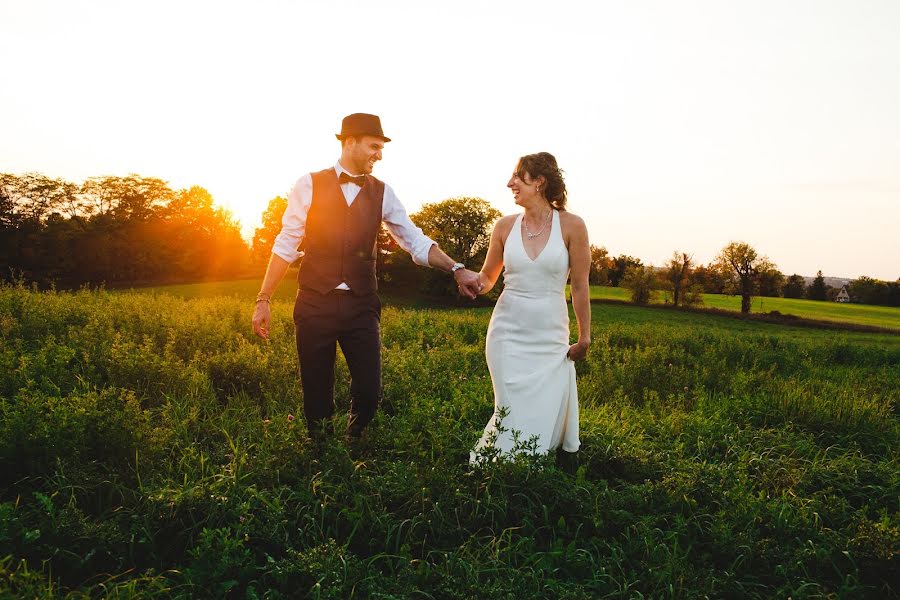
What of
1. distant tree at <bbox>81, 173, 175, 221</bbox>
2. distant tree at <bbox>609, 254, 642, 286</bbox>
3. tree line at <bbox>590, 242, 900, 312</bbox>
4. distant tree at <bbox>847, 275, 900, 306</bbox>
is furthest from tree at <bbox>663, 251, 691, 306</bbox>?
distant tree at <bbox>81, 173, 175, 221</bbox>

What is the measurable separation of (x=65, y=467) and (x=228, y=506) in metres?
1.30

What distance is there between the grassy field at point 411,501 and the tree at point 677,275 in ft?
176

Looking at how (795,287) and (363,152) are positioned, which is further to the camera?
(795,287)

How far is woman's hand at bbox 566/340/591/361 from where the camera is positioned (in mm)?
4672

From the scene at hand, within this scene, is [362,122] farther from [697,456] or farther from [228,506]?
[697,456]

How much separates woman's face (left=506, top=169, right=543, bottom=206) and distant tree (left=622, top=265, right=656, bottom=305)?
5416 cm

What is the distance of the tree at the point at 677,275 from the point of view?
56438 mm

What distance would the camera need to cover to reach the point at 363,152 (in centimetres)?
423

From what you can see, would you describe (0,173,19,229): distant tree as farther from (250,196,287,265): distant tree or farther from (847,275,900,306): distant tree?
(847,275,900,306): distant tree

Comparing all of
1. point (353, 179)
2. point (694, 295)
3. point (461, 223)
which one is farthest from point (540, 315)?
point (694, 295)

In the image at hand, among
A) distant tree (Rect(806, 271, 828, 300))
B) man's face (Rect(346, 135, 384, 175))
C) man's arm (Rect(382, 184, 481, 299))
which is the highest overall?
distant tree (Rect(806, 271, 828, 300))

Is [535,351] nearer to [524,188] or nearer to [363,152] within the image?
[524,188]

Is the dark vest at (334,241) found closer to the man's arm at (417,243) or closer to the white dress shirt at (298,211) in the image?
the white dress shirt at (298,211)

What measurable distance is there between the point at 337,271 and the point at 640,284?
5685 centimetres
